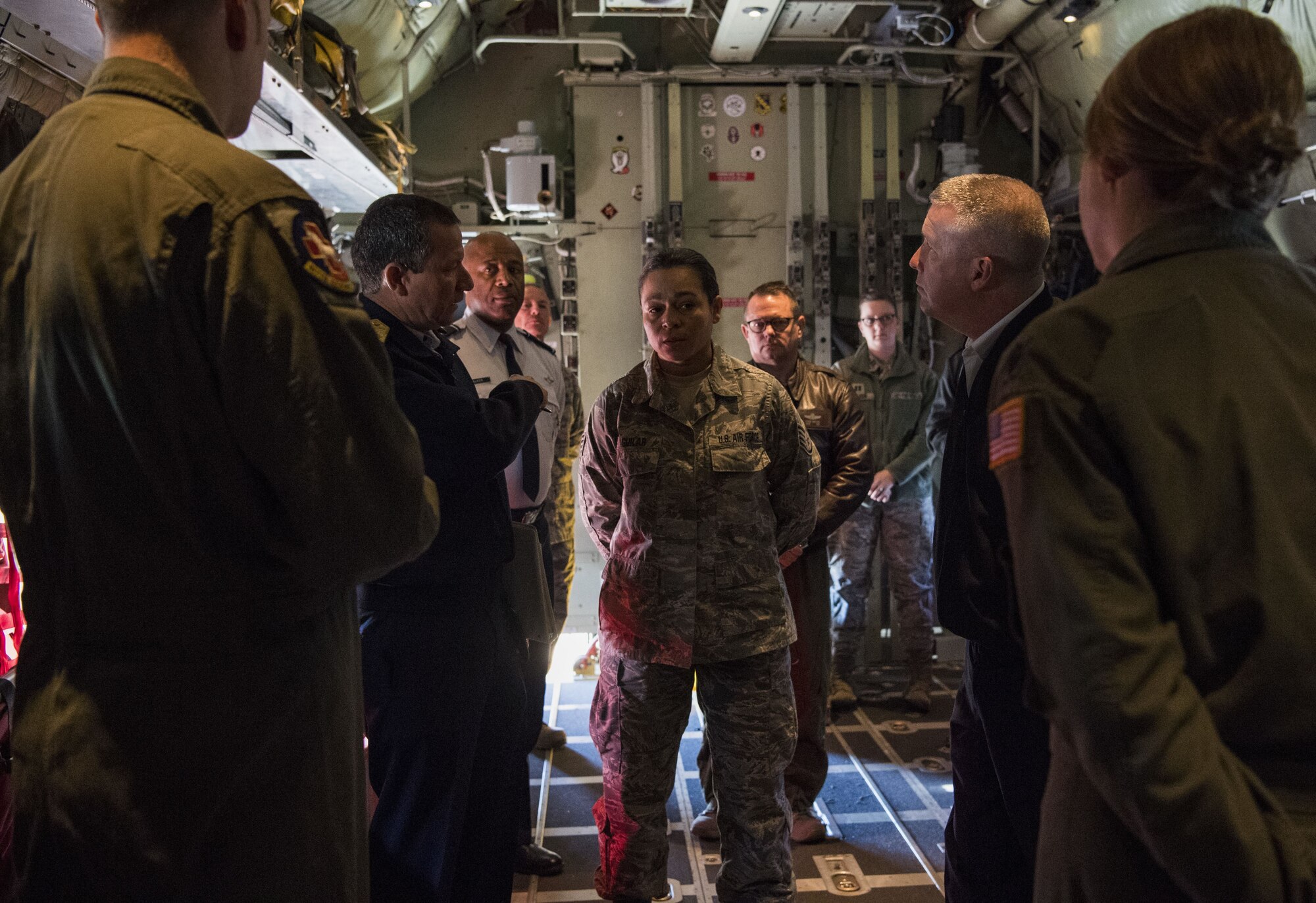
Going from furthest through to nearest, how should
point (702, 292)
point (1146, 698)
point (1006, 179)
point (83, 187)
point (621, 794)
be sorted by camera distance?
point (702, 292) → point (621, 794) → point (1006, 179) → point (83, 187) → point (1146, 698)

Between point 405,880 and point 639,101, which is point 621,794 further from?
point 639,101

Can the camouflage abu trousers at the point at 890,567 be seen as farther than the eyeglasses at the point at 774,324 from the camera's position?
Yes

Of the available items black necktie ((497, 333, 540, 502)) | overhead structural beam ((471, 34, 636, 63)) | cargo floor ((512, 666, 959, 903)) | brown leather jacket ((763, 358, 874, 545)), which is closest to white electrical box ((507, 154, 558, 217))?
overhead structural beam ((471, 34, 636, 63))

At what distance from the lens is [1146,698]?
91 centimetres

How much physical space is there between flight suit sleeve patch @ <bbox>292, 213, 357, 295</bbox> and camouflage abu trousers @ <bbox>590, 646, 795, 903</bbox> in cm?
158

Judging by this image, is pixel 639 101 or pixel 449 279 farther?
pixel 639 101

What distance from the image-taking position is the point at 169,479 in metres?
1.06

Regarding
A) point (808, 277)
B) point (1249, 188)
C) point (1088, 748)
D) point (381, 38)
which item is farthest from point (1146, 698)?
point (808, 277)

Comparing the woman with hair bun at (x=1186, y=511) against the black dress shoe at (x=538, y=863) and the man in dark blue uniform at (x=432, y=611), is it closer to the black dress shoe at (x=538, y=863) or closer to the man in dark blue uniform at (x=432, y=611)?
the man in dark blue uniform at (x=432, y=611)

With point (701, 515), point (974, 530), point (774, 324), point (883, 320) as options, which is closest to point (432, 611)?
point (701, 515)

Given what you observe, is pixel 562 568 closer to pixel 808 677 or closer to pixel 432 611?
pixel 808 677

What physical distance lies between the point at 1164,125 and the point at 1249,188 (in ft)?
0.37

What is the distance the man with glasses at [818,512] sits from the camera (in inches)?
131

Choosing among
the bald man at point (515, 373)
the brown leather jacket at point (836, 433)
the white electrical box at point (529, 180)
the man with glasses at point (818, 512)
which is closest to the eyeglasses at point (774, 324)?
the man with glasses at point (818, 512)
